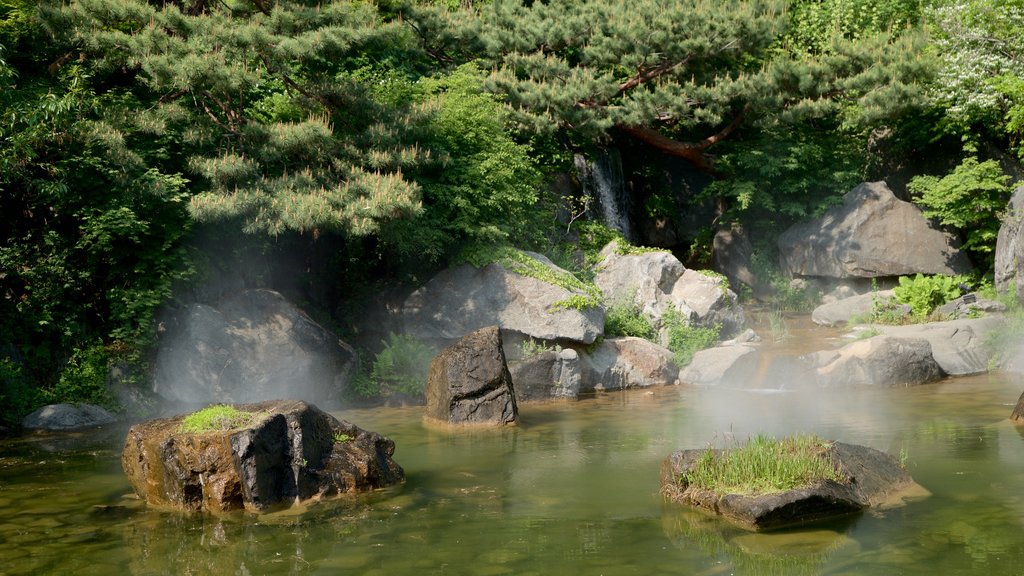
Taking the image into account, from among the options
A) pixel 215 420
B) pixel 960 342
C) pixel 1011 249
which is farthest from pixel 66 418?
pixel 1011 249

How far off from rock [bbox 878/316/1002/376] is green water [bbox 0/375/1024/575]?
384 centimetres

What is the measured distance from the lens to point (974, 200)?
71.6 feet

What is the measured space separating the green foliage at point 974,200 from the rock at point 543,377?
36.9 ft

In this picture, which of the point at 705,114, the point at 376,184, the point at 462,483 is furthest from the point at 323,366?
the point at 705,114

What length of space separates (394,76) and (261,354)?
7120 millimetres

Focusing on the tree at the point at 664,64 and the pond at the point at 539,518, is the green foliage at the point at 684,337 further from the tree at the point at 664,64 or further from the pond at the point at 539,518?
the tree at the point at 664,64

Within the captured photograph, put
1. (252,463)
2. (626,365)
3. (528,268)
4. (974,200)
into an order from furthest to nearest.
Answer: (974,200) → (528,268) → (626,365) → (252,463)

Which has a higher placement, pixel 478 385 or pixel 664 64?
pixel 664 64

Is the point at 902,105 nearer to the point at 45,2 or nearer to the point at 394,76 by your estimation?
the point at 394,76

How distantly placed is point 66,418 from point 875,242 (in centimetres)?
1864

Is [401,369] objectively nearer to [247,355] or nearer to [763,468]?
[247,355]

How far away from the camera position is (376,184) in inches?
613

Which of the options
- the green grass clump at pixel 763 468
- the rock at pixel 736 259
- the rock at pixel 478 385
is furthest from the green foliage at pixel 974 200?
the green grass clump at pixel 763 468

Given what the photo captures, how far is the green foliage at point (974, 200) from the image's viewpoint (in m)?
21.7
